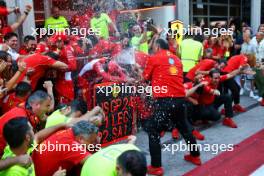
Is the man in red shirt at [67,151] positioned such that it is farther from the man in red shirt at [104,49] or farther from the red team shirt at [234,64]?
the red team shirt at [234,64]

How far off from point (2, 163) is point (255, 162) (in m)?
3.59

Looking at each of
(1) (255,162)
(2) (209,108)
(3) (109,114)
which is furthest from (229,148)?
(3) (109,114)

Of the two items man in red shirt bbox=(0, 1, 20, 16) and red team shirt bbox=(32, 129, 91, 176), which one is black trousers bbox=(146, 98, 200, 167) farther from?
man in red shirt bbox=(0, 1, 20, 16)

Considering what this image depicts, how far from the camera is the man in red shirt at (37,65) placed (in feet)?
18.0

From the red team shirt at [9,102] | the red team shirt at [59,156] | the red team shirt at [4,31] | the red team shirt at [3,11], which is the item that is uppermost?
the red team shirt at [3,11]

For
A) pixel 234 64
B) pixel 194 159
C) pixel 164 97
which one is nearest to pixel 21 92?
pixel 164 97

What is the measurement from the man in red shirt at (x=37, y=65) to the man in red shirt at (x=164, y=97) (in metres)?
1.35

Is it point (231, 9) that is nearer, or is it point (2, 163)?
point (2, 163)

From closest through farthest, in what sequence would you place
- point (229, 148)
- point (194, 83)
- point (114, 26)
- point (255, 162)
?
point (255, 162), point (229, 148), point (194, 83), point (114, 26)

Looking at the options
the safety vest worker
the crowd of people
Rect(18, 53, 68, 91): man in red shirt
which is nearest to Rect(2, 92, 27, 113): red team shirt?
the crowd of people

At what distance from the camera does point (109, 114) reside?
5.83m

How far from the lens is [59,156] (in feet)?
11.1

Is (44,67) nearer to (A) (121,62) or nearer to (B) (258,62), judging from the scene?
(A) (121,62)

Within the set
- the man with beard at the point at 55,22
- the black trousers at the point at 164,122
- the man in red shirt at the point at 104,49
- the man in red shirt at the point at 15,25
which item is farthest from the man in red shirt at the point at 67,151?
the man with beard at the point at 55,22
